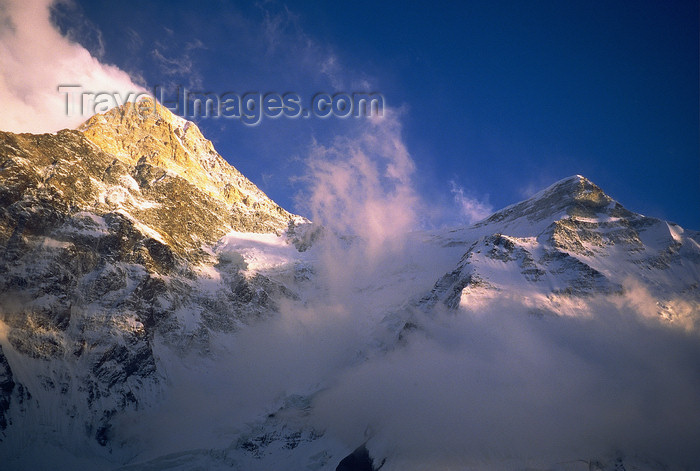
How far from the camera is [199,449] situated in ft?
415

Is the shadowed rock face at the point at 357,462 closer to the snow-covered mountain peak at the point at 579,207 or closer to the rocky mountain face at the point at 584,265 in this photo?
the rocky mountain face at the point at 584,265

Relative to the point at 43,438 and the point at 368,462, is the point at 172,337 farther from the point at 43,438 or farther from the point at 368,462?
the point at 368,462

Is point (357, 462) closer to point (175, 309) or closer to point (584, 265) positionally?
point (175, 309)

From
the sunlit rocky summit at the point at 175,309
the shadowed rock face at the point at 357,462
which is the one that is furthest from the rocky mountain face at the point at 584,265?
the shadowed rock face at the point at 357,462

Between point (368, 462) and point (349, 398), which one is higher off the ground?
point (349, 398)

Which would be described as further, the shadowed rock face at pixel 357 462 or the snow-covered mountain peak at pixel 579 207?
the snow-covered mountain peak at pixel 579 207

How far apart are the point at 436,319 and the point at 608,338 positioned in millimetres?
49202

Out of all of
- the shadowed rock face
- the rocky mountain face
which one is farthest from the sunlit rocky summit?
the rocky mountain face

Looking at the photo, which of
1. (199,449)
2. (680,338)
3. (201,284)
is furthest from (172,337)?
(680,338)

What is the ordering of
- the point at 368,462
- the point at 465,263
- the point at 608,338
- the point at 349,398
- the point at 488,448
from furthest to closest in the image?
the point at 465,263 → the point at 349,398 → the point at 608,338 → the point at 368,462 → the point at 488,448

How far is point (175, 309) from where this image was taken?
15125cm

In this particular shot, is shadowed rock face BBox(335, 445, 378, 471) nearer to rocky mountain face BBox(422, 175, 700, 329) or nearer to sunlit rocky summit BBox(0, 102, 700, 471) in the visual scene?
sunlit rocky summit BBox(0, 102, 700, 471)

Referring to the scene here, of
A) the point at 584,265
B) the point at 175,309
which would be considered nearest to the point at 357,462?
the point at 175,309

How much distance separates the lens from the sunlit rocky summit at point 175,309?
118312 mm
